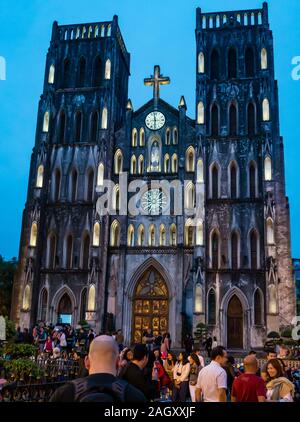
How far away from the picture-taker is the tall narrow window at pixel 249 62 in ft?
125

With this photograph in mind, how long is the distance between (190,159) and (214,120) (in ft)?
12.1

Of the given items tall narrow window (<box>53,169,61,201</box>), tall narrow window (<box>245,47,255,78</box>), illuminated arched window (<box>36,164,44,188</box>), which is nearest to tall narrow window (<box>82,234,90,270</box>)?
tall narrow window (<box>53,169,61,201</box>)

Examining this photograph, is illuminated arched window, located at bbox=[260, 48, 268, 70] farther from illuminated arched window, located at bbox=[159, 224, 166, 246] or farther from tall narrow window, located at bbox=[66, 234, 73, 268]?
tall narrow window, located at bbox=[66, 234, 73, 268]

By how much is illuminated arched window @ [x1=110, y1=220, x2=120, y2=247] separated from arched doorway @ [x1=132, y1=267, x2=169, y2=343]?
3150mm

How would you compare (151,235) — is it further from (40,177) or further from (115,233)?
(40,177)

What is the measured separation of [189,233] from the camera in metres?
34.8

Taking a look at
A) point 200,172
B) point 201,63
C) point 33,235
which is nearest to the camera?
point 200,172

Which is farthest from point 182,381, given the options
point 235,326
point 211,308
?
point 235,326

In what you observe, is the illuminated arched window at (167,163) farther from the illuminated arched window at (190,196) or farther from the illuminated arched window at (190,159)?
the illuminated arched window at (190,196)

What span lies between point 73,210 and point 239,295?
44.5ft

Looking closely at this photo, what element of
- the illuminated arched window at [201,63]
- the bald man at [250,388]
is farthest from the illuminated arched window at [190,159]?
the bald man at [250,388]

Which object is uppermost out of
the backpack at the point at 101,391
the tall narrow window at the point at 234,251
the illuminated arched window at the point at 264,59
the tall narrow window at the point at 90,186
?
the illuminated arched window at the point at 264,59

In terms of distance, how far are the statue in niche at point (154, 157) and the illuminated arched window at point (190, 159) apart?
2.20 meters
